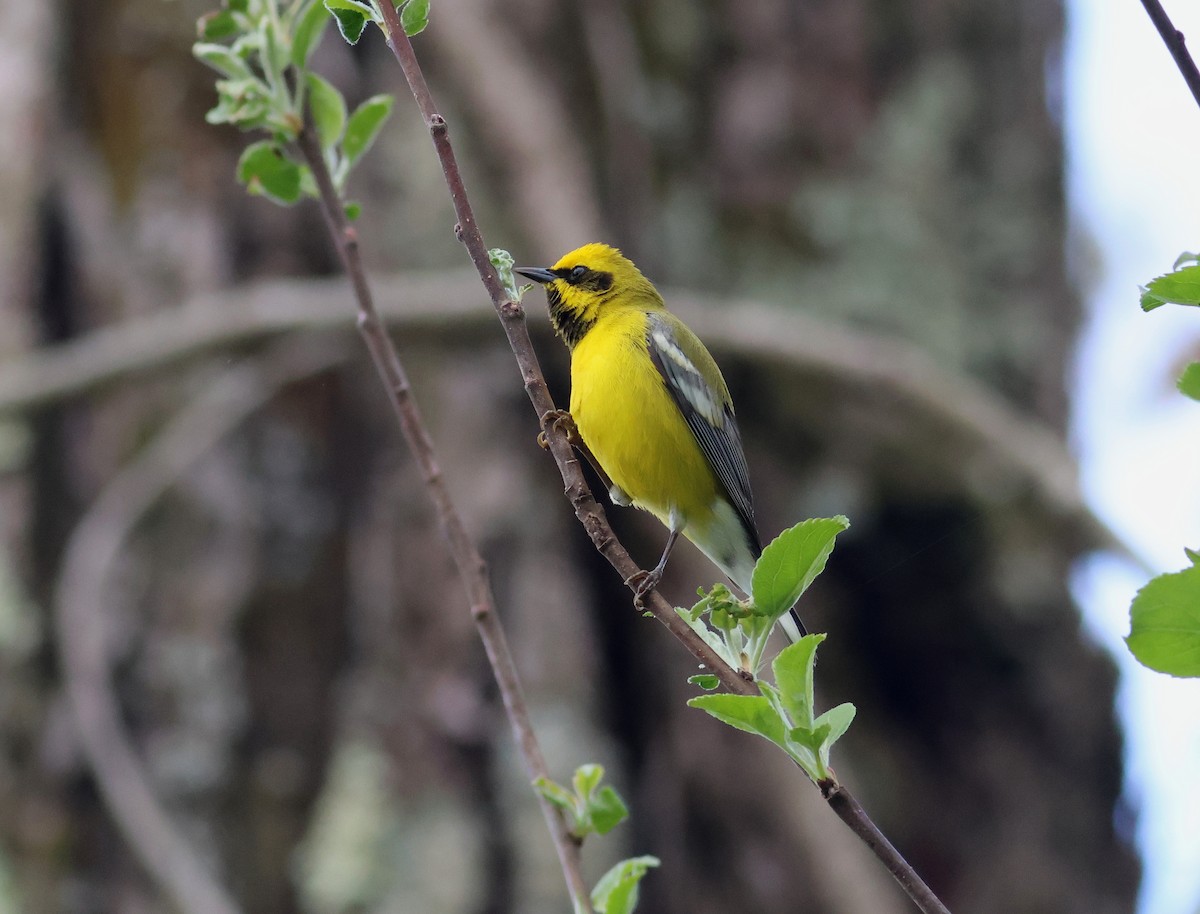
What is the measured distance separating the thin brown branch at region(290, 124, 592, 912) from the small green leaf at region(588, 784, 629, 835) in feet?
0.09

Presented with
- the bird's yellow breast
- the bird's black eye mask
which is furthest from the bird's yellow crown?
the bird's yellow breast

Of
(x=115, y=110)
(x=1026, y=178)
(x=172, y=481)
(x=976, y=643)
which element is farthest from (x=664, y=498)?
(x=1026, y=178)

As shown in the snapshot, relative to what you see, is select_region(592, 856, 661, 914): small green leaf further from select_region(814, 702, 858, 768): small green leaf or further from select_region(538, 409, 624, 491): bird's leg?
select_region(538, 409, 624, 491): bird's leg

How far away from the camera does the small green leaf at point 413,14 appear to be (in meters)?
1.30

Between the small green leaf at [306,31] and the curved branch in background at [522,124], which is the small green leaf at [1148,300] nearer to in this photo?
the small green leaf at [306,31]

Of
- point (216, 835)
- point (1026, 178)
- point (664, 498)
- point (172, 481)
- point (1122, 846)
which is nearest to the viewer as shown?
point (664, 498)

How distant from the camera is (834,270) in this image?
5070mm

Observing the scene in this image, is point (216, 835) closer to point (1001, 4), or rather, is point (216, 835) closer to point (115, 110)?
point (115, 110)

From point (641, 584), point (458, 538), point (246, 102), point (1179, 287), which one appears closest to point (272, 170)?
point (246, 102)

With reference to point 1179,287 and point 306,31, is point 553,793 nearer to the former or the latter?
point 1179,287

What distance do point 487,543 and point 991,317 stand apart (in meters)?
2.57

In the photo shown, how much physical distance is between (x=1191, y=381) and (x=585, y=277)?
8.21ft

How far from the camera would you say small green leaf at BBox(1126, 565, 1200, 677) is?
916 mm

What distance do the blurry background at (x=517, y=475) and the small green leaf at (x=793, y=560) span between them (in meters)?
2.73
